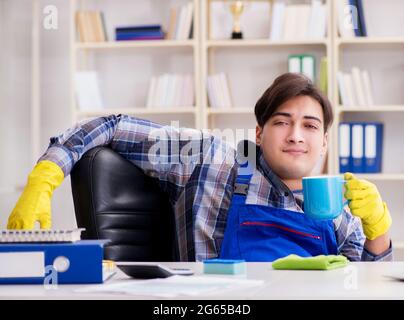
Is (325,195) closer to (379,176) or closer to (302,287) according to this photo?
(302,287)

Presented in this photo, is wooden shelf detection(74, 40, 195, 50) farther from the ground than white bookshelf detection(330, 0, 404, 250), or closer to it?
farther from the ground

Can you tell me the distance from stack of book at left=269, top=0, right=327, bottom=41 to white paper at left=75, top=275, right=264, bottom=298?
322 cm

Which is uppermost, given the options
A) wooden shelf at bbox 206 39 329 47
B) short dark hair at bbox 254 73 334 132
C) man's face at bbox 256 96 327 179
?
wooden shelf at bbox 206 39 329 47

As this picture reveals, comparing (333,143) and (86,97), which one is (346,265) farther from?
(86,97)

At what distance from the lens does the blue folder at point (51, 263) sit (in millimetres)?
1273

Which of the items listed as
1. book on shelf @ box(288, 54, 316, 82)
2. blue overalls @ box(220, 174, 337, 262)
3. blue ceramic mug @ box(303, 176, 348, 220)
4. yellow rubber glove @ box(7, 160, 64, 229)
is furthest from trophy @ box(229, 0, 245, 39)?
blue ceramic mug @ box(303, 176, 348, 220)

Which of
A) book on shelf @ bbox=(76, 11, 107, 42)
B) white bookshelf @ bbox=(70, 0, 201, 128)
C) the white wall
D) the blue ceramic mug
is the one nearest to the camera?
the blue ceramic mug

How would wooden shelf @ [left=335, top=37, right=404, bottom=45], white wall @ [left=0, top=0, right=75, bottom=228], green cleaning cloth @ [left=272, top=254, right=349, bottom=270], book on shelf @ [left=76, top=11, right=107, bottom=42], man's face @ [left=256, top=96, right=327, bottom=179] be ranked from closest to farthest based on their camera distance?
1. green cleaning cloth @ [left=272, top=254, right=349, bottom=270]
2. man's face @ [left=256, top=96, right=327, bottom=179]
3. wooden shelf @ [left=335, top=37, right=404, bottom=45]
4. book on shelf @ [left=76, top=11, right=107, bottom=42]
5. white wall @ [left=0, top=0, right=75, bottom=228]

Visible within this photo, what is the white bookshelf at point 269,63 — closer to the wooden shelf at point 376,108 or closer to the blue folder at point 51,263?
the wooden shelf at point 376,108

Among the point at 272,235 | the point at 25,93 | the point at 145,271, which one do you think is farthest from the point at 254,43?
the point at 145,271

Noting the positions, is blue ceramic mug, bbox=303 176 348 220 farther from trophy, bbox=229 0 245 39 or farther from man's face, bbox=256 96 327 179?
trophy, bbox=229 0 245 39

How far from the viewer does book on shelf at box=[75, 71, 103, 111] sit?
4590 millimetres

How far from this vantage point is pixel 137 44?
4520mm
